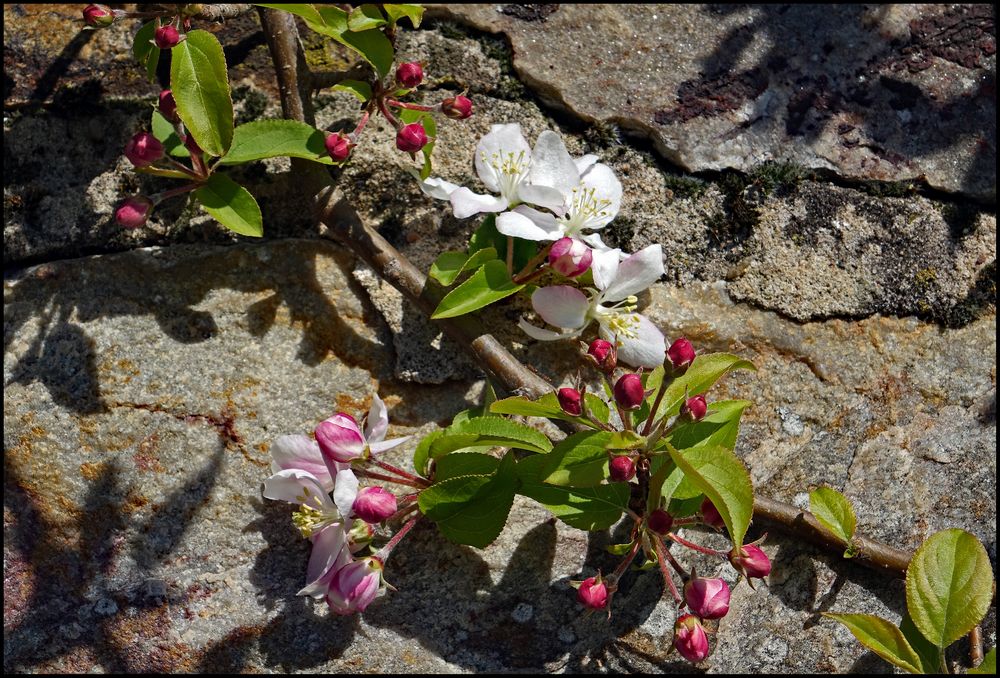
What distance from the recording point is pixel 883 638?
1.65 meters

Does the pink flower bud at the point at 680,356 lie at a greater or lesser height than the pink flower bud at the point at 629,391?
greater

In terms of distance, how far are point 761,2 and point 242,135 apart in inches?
51.2

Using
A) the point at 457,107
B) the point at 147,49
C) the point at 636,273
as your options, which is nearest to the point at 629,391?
the point at 636,273

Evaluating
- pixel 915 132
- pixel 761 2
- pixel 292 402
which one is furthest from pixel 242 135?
pixel 915 132

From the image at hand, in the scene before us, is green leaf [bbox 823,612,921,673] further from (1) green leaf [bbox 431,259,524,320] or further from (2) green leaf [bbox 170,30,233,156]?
(2) green leaf [bbox 170,30,233,156]

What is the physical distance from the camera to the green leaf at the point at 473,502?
1.59 meters

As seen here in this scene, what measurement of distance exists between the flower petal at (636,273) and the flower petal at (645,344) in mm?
64

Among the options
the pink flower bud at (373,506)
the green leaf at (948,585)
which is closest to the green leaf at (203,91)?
the pink flower bud at (373,506)

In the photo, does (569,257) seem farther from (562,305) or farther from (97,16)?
(97,16)

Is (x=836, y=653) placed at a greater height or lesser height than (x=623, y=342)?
lesser

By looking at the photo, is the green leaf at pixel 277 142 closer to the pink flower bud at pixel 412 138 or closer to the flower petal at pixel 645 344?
the pink flower bud at pixel 412 138

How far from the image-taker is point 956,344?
6.49 ft

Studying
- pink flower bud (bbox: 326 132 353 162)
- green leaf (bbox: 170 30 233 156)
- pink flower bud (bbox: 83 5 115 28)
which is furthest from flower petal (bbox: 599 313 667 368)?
pink flower bud (bbox: 83 5 115 28)

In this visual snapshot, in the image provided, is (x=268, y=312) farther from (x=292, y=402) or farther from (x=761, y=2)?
(x=761, y=2)
